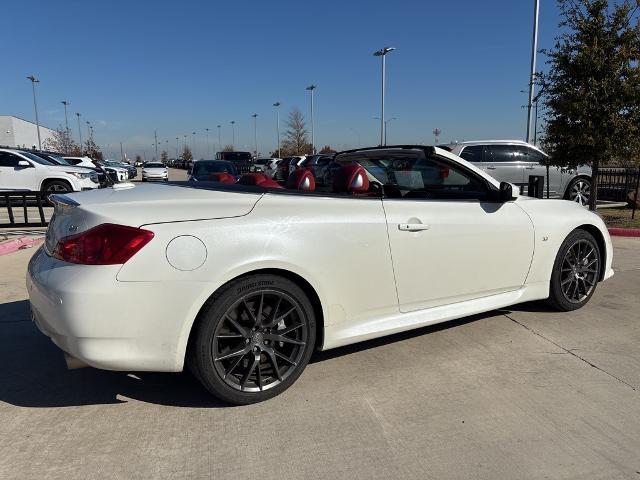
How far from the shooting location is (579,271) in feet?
14.9

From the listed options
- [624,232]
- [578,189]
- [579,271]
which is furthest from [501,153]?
[579,271]

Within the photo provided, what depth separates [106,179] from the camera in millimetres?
17234

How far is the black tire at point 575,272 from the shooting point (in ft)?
14.4

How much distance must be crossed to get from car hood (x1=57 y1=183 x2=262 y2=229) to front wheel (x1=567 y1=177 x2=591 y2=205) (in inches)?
477

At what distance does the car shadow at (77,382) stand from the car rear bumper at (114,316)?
20.1 inches

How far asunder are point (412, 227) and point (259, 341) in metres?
1.29

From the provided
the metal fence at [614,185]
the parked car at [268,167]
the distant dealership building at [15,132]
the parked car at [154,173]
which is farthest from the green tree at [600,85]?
the distant dealership building at [15,132]

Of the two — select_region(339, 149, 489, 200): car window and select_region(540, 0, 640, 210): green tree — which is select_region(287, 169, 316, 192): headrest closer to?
select_region(339, 149, 489, 200): car window

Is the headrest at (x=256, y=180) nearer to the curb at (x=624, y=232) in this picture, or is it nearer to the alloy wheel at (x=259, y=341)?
the alloy wheel at (x=259, y=341)

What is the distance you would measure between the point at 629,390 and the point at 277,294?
230 cm

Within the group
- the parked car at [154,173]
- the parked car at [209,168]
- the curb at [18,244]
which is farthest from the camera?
the parked car at [154,173]

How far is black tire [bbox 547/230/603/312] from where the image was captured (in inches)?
173

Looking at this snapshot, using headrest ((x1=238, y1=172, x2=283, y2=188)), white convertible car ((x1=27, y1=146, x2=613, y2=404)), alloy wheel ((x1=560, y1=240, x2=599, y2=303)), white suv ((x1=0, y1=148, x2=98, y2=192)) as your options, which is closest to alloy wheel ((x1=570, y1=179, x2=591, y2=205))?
alloy wheel ((x1=560, y1=240, x2=599, y2=303))

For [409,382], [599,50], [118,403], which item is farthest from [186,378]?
[599,50]
